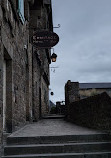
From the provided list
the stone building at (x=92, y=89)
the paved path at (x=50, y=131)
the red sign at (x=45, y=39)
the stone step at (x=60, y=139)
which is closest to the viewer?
the stone step at (x=60, y=139)

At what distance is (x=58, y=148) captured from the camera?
23.7 ft

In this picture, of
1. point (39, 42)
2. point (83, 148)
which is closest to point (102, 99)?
point (83, 148)

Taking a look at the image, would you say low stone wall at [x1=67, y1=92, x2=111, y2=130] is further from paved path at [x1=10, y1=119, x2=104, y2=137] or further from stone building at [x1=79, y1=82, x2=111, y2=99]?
stone building at [x1=79, y1=82, x2=111, y2=99]

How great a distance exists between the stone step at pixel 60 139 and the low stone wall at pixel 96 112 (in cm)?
37

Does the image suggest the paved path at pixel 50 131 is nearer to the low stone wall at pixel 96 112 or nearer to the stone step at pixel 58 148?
the low stone wall at pixel 96 112

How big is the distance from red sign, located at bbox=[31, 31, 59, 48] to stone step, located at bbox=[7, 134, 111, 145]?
3713mm

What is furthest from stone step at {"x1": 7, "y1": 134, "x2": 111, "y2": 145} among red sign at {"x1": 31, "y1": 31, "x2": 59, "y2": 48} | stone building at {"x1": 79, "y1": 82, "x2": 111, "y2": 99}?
stone building at {"x1": 79, "y1": 82, "x2": 111, "y2": 99}

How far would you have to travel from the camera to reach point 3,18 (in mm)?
6906

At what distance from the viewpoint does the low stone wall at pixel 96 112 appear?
8.09 m

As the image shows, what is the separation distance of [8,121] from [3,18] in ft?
9.04

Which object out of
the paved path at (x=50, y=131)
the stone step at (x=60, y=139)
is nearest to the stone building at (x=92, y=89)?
the paved path at (x=50, y=131)

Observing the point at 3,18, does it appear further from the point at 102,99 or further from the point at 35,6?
the point at 35,6

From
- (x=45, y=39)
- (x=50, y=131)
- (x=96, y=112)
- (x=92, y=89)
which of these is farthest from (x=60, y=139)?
(x=92, y=89)

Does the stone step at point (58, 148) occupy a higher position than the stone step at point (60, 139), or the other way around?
the stone step at point (60, 139)
